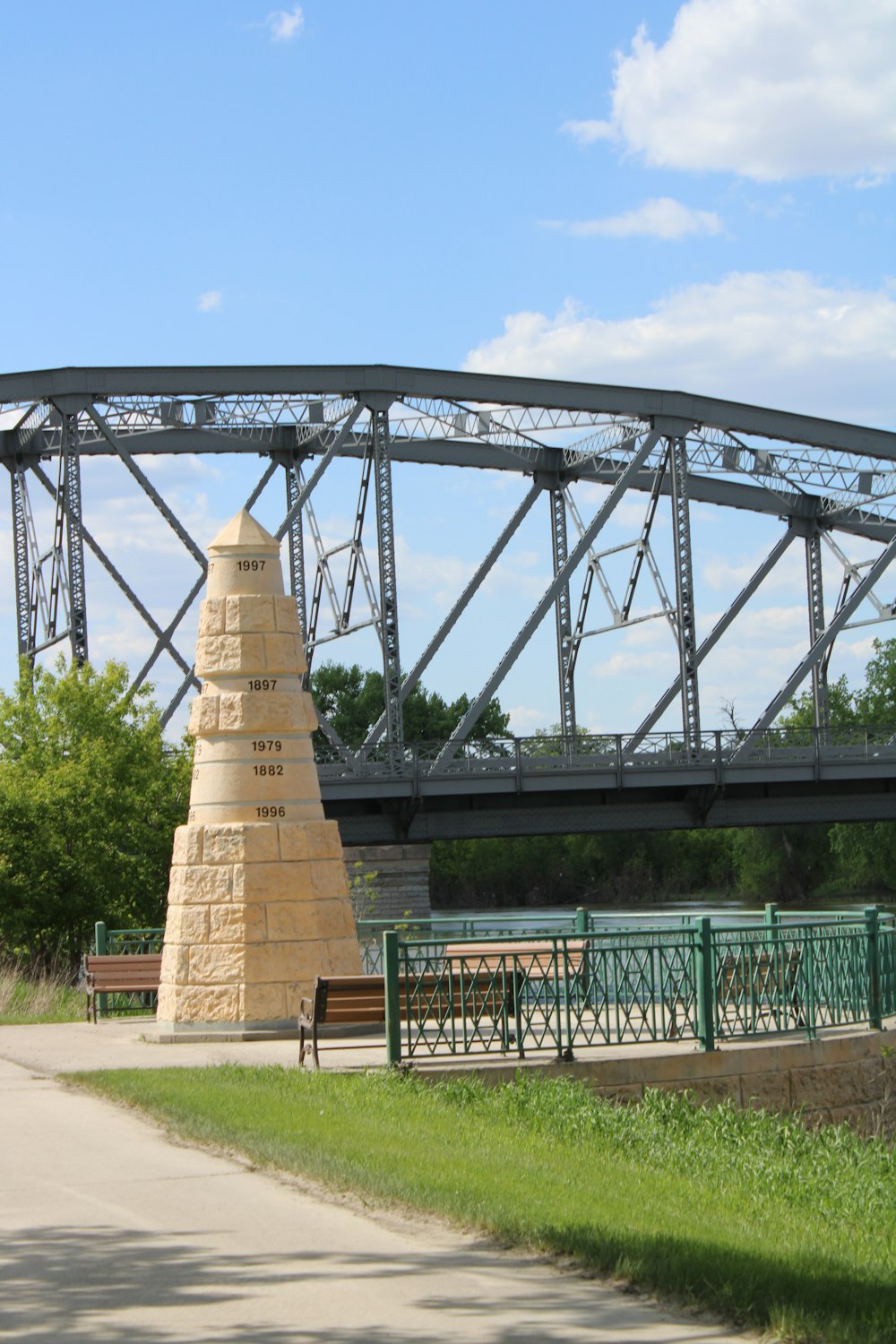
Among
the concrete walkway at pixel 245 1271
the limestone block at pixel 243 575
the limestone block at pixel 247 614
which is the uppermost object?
the limestone block at pixel 243 575

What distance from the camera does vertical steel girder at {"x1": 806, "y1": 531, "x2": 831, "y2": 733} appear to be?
167ft

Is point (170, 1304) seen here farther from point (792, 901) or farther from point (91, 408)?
point (792, 901)

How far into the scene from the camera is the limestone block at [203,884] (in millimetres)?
16250

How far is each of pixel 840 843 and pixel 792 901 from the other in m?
4.52

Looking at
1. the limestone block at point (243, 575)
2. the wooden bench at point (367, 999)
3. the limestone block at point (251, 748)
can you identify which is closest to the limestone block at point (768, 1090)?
the wooden bench at point (367, 999)

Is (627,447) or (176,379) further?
(627,447)

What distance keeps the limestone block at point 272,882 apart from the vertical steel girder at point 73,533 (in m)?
21.4

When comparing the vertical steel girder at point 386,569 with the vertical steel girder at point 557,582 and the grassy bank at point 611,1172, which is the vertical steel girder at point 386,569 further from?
the grassy bank at point 611,1172

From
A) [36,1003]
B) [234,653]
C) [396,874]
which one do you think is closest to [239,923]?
[234,653]

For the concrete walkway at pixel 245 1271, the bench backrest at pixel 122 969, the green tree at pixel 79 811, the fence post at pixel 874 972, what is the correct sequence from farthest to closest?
the green tree at pixel 79 811 < the bench backrest at pixel 122 969 < the fence post at pixel 874 972 < the concrete walkway at pixel 245 1271

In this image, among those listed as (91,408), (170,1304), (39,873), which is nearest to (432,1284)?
(170,1304)

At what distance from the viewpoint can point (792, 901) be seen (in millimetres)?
80688

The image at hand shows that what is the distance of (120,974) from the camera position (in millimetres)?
19188

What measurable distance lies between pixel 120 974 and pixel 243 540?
541 cm
